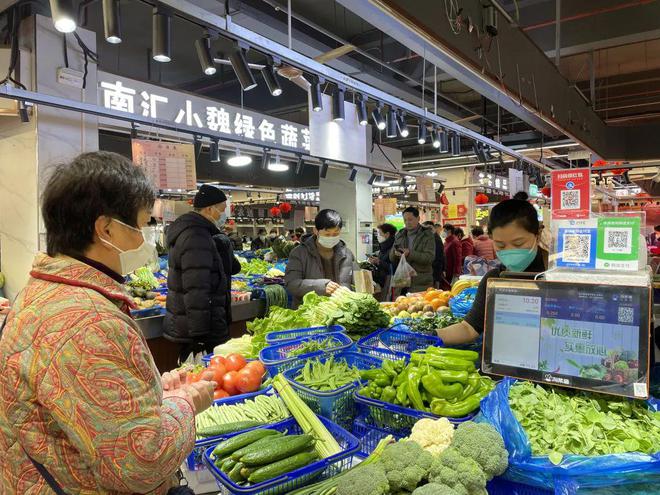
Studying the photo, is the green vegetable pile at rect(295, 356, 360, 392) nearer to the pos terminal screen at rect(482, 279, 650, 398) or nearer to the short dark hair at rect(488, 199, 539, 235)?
the pos terminal screen at rect(482, 279, 650, 398)

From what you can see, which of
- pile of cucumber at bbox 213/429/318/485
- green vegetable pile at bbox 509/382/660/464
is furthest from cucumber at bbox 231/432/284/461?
green vegetable pile at bbox 509/382/660/464

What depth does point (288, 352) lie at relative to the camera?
298 centimetres

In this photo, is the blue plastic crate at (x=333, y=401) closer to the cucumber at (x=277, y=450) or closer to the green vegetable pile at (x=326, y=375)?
the green vegetable pile at (x=326, y=375)

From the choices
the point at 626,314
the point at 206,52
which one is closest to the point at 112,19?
the point at 206,52

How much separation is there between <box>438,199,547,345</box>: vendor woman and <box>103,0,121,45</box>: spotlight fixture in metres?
2.74

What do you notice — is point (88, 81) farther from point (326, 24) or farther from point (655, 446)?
point (655, 446)

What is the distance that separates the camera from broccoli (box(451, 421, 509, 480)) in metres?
1.57

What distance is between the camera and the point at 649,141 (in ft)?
30.9

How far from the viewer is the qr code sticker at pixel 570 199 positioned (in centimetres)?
228

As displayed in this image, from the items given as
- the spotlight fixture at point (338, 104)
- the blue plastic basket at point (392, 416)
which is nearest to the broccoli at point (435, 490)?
the blue plastic basket at point (392, 416)

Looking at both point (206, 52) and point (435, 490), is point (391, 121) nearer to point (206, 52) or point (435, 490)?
point (206, 52)

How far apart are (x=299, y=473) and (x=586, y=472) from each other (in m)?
0.96

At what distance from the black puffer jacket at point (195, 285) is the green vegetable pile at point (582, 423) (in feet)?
9.52

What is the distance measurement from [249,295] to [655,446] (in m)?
5.71
